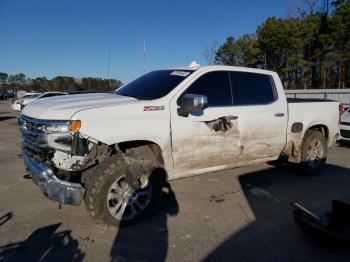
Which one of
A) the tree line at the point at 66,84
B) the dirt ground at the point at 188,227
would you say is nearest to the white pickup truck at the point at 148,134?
the dirt ground at the point at 188,227

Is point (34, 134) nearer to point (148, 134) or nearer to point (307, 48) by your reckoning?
point (148, 134)

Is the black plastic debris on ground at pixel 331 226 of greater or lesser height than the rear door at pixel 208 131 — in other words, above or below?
below

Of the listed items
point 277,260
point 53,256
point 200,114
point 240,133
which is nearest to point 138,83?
point 200,114

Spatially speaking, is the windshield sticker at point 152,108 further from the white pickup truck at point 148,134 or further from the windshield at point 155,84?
the windshield at point 155,84

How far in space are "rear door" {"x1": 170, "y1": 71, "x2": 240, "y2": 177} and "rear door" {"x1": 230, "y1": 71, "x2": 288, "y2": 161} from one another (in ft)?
0.58

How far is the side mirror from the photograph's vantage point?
4.10m

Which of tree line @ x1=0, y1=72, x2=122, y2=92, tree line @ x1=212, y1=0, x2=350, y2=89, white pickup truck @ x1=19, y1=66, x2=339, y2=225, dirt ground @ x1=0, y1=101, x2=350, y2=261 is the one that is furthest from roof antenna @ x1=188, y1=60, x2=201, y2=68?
tree line @ x1=0, y1=72, x2=122, y2=92

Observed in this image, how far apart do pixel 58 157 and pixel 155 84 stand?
1.81m

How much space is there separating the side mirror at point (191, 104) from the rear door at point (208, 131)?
0.30 ft

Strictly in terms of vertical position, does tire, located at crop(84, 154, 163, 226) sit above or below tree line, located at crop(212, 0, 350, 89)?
below

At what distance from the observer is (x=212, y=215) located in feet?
14.9

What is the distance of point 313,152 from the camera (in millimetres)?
6453

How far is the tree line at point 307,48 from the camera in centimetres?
3815

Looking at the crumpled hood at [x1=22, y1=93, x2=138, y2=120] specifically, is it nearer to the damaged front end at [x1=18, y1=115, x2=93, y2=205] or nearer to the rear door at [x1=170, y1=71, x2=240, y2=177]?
Answer: the damaged front end at [x1=18, y1=115, x2=93, y2=205]
